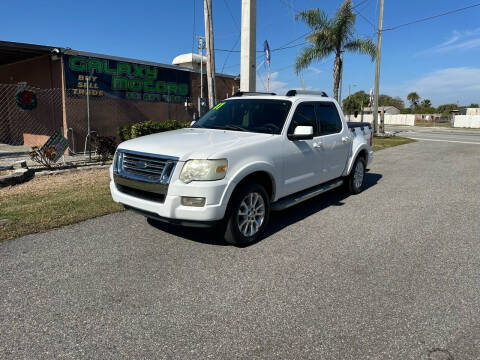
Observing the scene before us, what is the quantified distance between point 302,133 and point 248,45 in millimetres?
8193

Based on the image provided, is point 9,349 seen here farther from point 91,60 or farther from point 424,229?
point 91,60

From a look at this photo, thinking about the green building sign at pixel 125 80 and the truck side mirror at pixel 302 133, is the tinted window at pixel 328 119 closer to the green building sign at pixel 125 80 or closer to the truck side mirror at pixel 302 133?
the truck side mirror at pixel 302 133

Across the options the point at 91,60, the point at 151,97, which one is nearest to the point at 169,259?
the point at 91,60

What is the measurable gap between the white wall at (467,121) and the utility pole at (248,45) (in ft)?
158

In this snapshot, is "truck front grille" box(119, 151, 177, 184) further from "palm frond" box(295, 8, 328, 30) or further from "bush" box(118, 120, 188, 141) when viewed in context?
"palm frond" box(295, 8, 328, 30)

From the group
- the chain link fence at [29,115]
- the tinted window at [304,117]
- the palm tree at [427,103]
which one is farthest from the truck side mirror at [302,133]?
the palm tree at [427,103]

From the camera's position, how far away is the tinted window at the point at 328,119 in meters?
5.92

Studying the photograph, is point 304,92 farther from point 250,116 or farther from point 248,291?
point 248,291

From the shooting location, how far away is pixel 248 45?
12.1 metres

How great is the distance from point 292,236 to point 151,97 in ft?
38.6

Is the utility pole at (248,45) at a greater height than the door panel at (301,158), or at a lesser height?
greater

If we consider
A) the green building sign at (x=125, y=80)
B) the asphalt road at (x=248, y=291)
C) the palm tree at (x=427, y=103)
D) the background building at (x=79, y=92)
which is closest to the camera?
the asphalt road at (x=248, y=291)

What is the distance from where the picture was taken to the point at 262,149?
4500 mm

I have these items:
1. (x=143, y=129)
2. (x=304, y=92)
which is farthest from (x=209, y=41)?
(x=304, y=92)
